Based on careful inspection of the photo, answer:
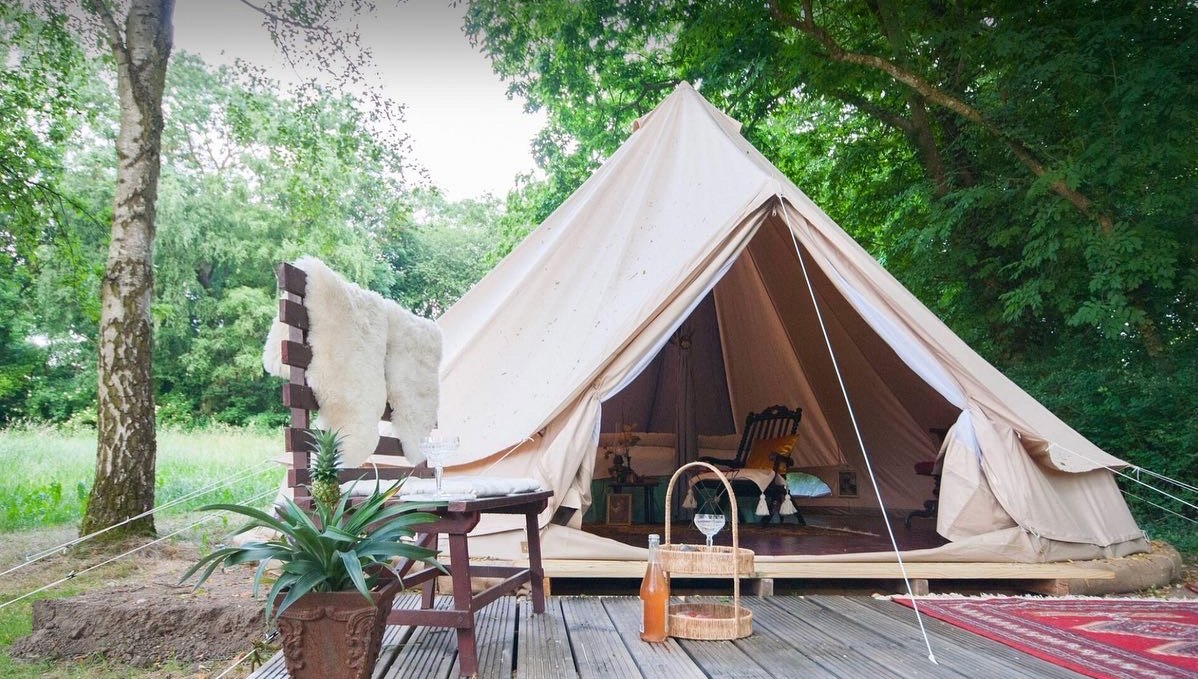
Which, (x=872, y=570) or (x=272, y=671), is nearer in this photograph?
(x=272, y=671)

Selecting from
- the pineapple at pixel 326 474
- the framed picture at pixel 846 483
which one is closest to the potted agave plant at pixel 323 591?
the pineapple at pixel 326 474

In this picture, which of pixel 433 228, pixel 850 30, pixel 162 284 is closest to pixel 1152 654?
pixel 850 30

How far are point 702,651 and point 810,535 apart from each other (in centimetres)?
258

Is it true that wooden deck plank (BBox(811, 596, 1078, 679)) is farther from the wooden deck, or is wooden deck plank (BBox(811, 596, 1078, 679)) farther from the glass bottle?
the glass bottle

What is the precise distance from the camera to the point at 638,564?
339 centimetres

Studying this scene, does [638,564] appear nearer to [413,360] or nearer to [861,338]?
[413,360]

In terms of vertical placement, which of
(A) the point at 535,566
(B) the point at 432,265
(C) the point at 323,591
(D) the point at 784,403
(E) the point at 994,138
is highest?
(B) the point at 432,265

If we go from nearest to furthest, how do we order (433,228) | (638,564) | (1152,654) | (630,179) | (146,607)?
(1152,654) < (146,607) < (638,564) < (630,179) < (433,228)

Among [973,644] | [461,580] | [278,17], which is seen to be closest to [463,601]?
[461,580]

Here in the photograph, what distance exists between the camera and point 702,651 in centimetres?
242

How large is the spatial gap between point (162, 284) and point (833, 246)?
46.2ft

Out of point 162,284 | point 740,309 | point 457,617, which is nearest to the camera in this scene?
point 457,617

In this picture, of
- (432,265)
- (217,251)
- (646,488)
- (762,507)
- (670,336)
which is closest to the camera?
(670,336)

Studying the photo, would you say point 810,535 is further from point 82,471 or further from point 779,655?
point 82,471
